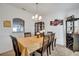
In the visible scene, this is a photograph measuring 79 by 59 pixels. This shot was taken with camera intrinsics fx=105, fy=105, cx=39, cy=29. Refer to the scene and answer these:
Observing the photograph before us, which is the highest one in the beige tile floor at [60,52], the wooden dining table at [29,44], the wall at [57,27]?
the wall at [57,27]

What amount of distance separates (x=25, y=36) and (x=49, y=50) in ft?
1.75

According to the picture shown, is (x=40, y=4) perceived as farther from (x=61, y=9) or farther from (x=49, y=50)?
(x=49, y=50)

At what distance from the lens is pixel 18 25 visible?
2041 mm

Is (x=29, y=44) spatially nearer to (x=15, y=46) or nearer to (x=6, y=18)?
(x=15, y=46)

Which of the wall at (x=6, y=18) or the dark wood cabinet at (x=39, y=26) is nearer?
the wall at (x=6, y=18)

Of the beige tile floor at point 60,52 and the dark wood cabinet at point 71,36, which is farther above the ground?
the dark wood cabinet at point 71,36

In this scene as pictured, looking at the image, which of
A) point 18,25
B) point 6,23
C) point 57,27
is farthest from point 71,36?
point 6,23

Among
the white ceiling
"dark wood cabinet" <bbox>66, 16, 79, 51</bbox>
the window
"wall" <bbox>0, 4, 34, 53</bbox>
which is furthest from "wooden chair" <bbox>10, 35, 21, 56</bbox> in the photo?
"dark wood cabinet" <bbox>66, 16, 79, 51</bbox>

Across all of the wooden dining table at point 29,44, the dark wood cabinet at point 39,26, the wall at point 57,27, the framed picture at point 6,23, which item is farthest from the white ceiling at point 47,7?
the wooden dining table at point 29,44

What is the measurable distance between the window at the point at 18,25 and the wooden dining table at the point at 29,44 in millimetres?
187

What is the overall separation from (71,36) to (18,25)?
3.39 ft

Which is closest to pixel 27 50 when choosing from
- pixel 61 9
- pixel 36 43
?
pixel 36 43

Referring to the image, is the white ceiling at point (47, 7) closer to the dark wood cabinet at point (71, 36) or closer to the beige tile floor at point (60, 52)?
the dark wood cabinet at point (71, 36)

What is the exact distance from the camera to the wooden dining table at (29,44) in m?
1.91
